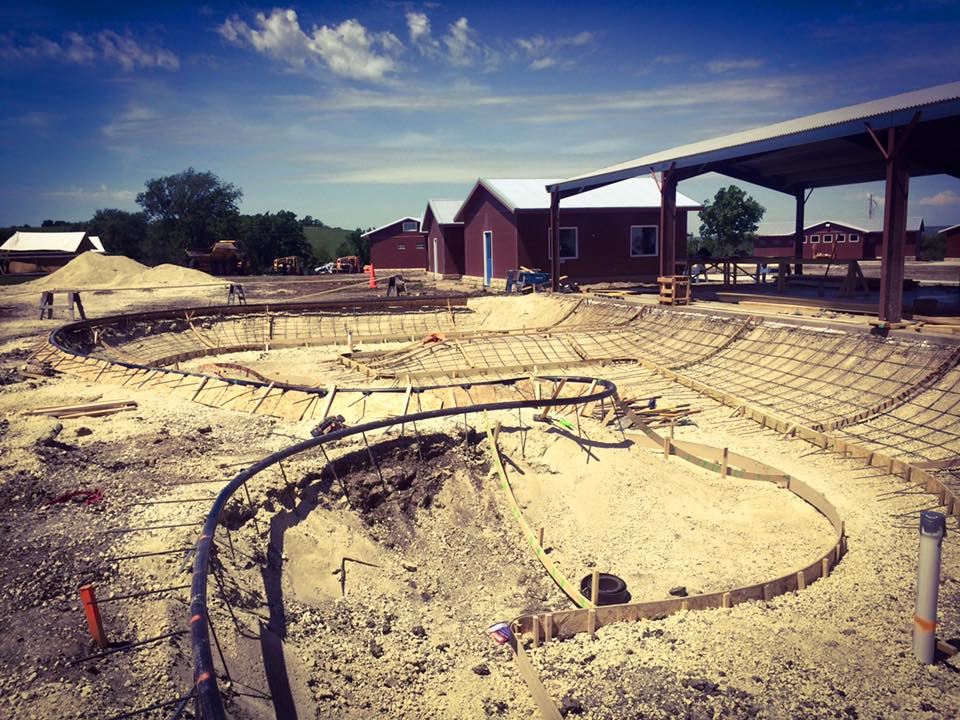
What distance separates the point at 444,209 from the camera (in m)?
39.4

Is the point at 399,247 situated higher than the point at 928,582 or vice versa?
the point at 399,247

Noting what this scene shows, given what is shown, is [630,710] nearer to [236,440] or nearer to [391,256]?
[236,440]

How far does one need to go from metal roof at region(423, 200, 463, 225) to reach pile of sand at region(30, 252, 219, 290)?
1408 cm

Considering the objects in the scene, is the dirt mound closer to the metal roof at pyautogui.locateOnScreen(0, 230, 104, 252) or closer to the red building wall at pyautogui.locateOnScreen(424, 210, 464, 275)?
the metal roof at pyautogui.locateOnScreen(0, 230, 104, 252)

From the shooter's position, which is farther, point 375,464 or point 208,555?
point 375,464

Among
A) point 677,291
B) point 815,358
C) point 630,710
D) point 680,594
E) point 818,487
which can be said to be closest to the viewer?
point 630,710

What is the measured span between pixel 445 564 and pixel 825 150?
16908 mm

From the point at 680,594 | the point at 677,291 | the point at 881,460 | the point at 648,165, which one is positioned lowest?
the point at 680,594

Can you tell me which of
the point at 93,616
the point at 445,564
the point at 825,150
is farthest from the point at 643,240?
the point at 93,616

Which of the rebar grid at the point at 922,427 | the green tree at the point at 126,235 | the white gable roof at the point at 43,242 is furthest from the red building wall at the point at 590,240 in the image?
the green tree at the point at 126,235

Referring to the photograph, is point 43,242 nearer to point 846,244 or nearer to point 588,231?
point 588,231

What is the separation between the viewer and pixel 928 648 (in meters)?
4.87

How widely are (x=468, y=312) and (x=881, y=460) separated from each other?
17.1 metres

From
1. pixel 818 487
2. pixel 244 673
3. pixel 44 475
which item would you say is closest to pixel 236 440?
pixel 44 475
